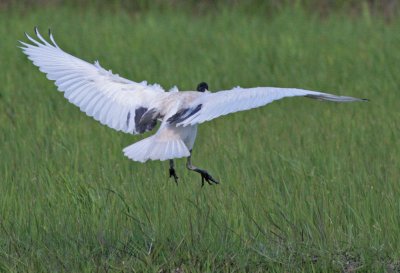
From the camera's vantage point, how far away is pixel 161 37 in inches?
399

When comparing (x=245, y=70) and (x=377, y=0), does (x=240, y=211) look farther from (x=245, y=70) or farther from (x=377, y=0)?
(x=377, y=0)

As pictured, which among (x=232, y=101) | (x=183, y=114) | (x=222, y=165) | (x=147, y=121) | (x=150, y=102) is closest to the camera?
(x=232, y=101)

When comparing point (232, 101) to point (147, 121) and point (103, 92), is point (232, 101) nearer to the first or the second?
point (147, 121)

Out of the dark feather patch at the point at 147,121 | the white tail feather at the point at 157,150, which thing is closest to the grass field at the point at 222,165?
the white tail feather at the point at 157,150

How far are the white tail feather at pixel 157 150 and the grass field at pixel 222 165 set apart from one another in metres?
0.19

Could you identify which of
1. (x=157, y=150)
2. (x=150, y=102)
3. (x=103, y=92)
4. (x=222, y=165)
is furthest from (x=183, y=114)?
(x=222, y=165)

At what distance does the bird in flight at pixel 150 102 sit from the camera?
15.5 ft

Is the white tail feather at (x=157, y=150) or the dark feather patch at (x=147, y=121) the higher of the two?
the dark feather patch at (x=147, y=121)

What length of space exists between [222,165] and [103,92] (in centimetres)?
89

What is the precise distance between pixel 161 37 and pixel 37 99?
2292 millimetres

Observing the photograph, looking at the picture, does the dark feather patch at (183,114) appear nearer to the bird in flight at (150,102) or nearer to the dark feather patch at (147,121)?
the bird in flight at (150,102)

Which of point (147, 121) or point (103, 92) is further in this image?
point (103, 92)

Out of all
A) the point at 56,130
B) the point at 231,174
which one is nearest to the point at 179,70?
the point at 56,130

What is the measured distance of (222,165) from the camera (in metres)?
5.98
